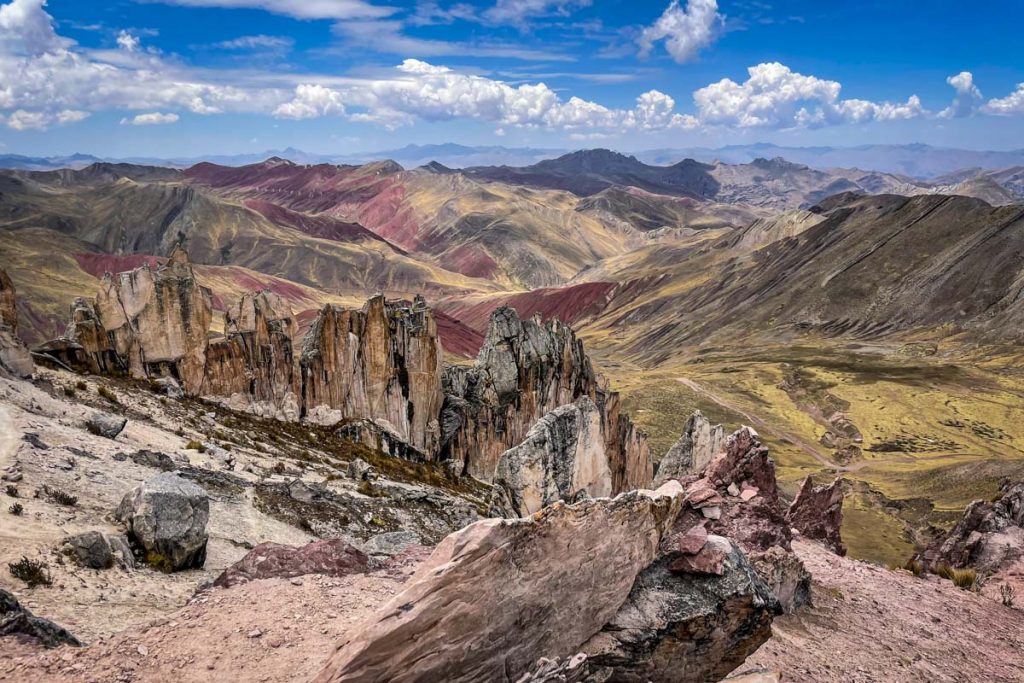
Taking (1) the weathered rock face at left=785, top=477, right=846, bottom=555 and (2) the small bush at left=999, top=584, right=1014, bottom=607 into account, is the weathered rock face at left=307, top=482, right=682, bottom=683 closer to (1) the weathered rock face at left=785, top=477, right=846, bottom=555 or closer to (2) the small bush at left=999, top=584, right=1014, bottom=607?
(1) the weathered rock face at left=785, top=477, right=846, bottom=555

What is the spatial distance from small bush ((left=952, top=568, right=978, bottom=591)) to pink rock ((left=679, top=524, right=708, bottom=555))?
58.6 feet

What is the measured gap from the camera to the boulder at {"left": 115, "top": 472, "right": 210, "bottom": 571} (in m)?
15.6

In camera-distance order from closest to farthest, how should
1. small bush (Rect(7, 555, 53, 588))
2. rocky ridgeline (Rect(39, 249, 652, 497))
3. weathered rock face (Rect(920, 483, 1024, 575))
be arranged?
small bush (Rect(7, 555, 53, 588)) < weathered rock face (Rect(920, 483, 1024, 575)) < rocky ridgeline (Rect(39, 249, 652, 497))

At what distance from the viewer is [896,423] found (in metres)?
92.7

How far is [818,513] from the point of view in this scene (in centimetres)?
2784

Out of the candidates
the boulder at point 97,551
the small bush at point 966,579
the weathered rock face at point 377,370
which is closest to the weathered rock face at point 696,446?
the small bush at point 966,579

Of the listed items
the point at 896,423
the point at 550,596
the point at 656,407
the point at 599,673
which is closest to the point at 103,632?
the point at 550,596

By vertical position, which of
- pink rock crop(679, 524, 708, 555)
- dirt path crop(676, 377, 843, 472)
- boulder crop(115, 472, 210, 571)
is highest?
pink rock crop(679, 524, 708, 555)

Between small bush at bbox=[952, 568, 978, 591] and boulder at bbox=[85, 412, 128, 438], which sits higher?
boulder at bbox=[85, 412, 128, 438]

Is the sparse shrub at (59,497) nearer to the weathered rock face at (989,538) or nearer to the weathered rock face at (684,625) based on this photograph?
the weathered rock face at (684,625)

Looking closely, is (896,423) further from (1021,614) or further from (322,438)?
(322,438)

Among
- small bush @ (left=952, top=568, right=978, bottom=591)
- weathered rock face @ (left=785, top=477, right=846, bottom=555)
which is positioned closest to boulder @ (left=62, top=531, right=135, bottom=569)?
weathered rock face @ (left=785, top=477, right=846, bottom=555)

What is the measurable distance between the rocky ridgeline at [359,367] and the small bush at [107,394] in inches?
219

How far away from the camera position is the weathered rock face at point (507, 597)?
32.1 feet
